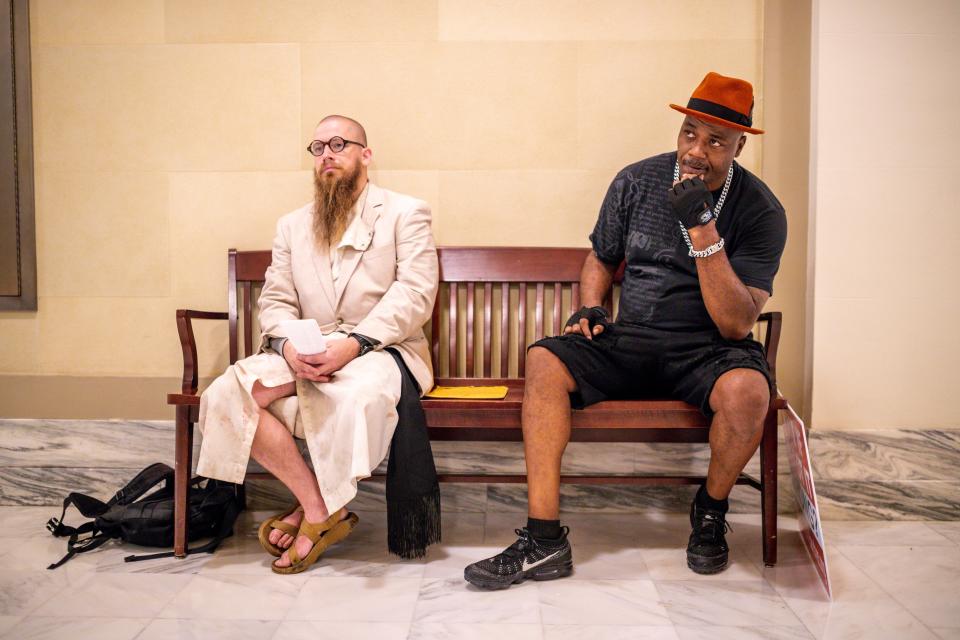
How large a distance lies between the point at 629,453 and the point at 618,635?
124cm

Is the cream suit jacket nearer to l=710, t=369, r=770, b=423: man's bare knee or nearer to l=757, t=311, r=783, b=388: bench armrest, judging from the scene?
l=710, t=369, r=770, b=423: man's bare knee

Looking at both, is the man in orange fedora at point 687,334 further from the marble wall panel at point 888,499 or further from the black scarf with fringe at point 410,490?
the marble wall panel at point 888,499

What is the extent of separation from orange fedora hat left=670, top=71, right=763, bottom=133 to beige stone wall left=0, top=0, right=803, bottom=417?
2.41ft

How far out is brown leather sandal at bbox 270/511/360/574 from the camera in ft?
7.39

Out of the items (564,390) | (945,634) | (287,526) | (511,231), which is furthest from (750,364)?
(287,526)

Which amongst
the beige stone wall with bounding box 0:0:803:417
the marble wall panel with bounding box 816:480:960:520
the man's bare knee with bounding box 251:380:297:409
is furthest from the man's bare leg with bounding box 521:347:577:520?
the marble wall panel with bounding box 816:480:960:520

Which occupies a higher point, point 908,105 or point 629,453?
point 908,105

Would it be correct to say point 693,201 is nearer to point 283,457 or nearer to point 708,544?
point 708,544

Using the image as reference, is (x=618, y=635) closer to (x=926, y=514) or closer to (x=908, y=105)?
(x=926, y=514)

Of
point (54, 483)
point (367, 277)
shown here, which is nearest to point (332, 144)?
point (367, 277)

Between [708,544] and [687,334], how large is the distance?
0.70 meters

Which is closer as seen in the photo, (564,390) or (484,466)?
(564,390)

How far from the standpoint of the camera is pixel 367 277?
104 inches

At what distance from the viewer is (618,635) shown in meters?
1.84
